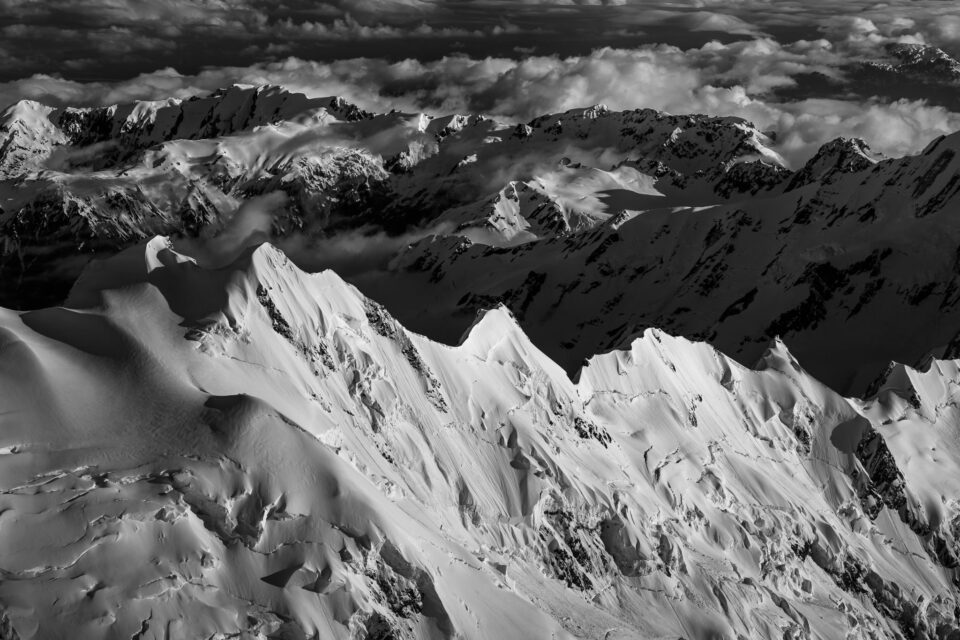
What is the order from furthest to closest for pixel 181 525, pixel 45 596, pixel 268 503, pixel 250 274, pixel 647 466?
pixel 647 466 → pixel 250 274 → pixel 268 503 → pixel 181 525 → pixel 45 596

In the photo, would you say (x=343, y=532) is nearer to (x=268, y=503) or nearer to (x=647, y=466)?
(x=268, y=503)

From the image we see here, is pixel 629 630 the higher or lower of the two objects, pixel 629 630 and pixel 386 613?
the lower

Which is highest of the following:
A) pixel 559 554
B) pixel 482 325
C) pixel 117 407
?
pixel 117 407

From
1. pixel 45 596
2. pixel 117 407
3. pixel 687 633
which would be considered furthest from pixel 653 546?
pixel 45 596

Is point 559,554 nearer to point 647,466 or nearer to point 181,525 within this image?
point 647,466


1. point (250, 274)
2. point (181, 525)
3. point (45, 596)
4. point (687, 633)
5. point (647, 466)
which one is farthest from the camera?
point (647, 466)

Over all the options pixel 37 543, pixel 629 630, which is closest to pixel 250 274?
pixel 37 543

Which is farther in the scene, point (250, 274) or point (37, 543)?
point (250, 274)
